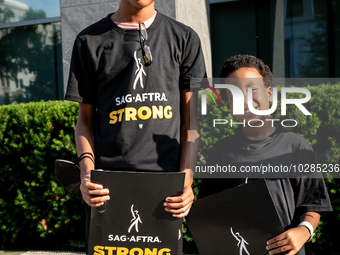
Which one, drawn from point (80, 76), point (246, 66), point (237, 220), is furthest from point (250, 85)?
point (80, 76)

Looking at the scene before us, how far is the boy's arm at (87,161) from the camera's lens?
5.08 ft

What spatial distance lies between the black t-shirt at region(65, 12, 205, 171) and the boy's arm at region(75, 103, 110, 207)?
0.06 m

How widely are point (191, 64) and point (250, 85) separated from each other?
0.33 metres

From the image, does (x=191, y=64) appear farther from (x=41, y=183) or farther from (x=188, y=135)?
(x=41, y=183)

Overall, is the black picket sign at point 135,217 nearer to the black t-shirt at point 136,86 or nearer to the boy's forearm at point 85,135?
the black t-shirt at point 136,86

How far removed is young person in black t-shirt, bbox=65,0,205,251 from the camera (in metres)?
1.68

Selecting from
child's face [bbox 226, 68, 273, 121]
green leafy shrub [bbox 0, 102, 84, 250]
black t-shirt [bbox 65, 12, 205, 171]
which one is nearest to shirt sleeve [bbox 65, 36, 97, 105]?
black t-shirt [bbox 65, 12, 205, 171]

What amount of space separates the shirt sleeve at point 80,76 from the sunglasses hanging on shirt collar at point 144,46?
259mm

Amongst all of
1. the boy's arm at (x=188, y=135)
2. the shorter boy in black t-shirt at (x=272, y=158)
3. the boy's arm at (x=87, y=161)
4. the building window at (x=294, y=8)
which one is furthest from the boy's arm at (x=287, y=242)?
the building window at (x=294, y=8)

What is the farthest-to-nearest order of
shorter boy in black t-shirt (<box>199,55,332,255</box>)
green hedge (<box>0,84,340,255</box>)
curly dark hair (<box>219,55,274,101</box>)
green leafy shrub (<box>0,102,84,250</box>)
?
green leafy shrub (<box>0,102,84,250</box>)
green hedge (<box>0,84,340,255</box>)
curly dark hair (<box>219,55,274,101</box>)
shorter boy in black t-shirt (<box>199,55,332,255</box>)

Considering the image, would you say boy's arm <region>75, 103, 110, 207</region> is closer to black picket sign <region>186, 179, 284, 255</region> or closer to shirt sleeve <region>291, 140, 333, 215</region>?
black picket sign <region>186, 179, 284, 255</region>

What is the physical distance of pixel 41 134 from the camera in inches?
169

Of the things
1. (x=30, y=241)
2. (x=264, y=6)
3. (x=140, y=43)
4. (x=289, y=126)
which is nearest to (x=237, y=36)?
(x=264, y=6)

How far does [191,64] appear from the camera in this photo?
1760 millimetres
